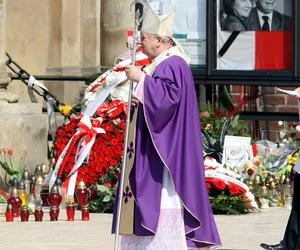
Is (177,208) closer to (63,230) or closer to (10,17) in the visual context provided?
(63,230)

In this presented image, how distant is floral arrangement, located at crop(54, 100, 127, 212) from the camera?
14000 mm

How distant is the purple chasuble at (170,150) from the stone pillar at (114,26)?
747cm

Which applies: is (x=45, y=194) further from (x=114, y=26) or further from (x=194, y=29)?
(x=114, y=26)

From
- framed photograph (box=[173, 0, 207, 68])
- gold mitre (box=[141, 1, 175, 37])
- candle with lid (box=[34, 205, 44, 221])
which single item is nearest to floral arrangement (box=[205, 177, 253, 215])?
candle with lid (box=[34, 205, 44, 221])

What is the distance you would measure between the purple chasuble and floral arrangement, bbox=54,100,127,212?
14.1ft

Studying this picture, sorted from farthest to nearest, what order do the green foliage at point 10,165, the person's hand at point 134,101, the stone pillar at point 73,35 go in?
the stone pillar at point 73,35 < the green foliage at point 10,165 < the person's hand at point 134,101

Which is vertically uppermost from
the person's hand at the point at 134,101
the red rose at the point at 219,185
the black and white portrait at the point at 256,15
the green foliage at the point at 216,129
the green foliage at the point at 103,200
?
the black and white portrait at the point at 256,15

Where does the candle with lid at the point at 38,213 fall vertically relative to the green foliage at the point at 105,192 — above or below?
below

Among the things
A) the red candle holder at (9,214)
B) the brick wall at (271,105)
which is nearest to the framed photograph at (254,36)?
the brick wall at (271,105)

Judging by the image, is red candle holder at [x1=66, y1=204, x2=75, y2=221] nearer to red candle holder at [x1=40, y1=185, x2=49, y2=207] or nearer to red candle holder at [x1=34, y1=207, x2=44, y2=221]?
red candle holder at [x1=34, y1=207, x2=44, y2=221]

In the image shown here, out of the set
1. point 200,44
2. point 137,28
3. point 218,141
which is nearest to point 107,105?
point 218,141

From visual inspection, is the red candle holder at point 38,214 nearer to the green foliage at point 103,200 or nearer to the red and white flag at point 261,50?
the green foliage at point 103,200

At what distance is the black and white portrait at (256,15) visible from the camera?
16.5m

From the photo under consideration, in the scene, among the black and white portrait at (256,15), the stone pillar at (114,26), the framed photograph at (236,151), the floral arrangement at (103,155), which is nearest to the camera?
the floral arrangement at (103,155)
